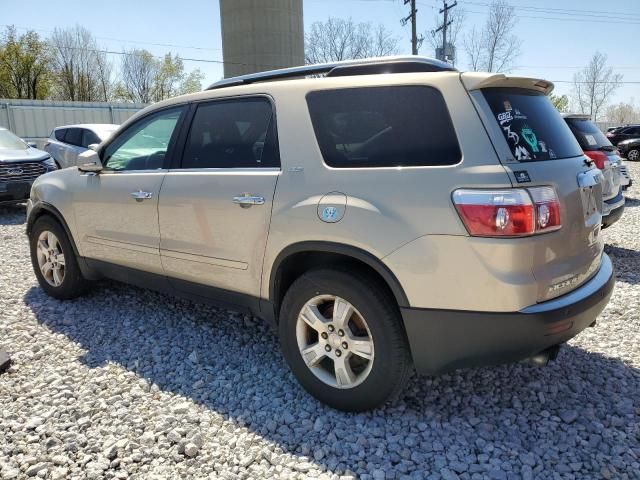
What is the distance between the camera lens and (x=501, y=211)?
223 cm

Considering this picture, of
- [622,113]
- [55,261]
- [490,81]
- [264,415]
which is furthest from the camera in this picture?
[622,113]

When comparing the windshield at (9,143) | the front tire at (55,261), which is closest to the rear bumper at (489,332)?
the front tire at (55,261)

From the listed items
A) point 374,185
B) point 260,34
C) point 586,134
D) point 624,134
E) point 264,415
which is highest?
point 260,34

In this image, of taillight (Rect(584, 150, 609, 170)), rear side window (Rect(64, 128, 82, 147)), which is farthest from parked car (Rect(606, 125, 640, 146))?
rear side window (Rect(64, 128, 82, 147))

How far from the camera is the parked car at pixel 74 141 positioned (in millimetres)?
11695

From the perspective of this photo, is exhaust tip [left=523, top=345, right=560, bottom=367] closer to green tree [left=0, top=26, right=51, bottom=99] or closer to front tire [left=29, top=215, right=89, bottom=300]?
front tire [left=29, top=215, right=89, bottom=300]

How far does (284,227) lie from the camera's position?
2844 millimetres

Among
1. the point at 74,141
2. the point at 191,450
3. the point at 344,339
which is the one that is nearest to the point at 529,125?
the point at 344,339

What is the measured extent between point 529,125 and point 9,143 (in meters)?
11.1

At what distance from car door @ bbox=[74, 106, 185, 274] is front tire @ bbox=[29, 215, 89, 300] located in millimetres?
317

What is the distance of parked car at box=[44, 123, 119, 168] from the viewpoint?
11.7 meters

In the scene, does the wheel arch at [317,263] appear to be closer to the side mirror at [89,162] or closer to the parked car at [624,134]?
the side mirror at [89,162]

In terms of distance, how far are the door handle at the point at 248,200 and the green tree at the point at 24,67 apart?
1735 inches

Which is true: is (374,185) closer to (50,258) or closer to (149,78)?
(50,258)
